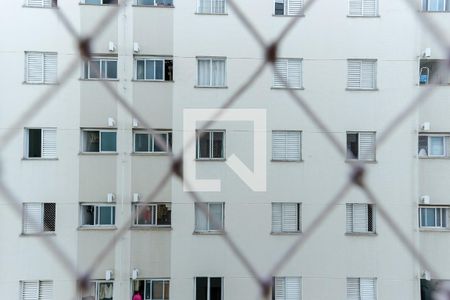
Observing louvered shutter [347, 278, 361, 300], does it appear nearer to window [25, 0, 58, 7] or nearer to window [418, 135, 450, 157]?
window [418, 135, 450, 157]

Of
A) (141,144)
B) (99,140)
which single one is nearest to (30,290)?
(99,140)

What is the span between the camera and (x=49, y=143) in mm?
2424

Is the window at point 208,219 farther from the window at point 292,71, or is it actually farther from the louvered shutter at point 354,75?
the louvered shutter at point 354,75

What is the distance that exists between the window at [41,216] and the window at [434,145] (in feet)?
7.44

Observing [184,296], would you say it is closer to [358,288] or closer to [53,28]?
[358,288]

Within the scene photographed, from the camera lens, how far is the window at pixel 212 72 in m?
2.46

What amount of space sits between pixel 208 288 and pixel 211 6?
1726 mm

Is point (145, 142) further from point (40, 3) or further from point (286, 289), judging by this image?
point (286, 289)

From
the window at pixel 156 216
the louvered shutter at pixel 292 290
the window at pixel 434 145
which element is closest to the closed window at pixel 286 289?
the louvered shutter at pixel 292 290

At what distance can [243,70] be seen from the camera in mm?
2438

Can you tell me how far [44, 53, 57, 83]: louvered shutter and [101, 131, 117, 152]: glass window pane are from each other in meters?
0.43

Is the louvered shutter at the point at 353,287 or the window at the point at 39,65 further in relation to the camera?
the louvered shutter at the point at 353,287

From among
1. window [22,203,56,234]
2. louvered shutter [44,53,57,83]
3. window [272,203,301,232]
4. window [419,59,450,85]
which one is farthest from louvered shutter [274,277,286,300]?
louvered shutter [44,53,57,83]

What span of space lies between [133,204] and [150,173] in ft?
0.68
